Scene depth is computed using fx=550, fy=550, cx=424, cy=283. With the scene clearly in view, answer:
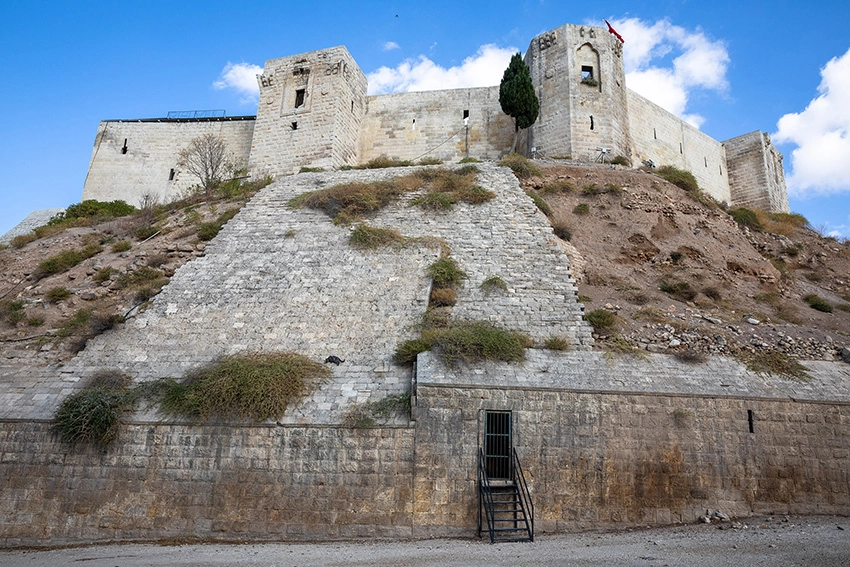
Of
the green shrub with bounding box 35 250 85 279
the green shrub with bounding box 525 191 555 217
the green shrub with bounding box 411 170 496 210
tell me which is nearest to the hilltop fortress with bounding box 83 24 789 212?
the green shrub with bounding box 525 191 555 217

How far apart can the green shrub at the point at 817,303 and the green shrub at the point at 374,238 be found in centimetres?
1078

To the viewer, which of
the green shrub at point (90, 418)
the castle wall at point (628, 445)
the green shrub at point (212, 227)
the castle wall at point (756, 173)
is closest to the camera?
the castle wall at point (628, 445)

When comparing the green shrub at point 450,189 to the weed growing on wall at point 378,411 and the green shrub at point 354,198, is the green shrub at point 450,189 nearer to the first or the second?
the green shrub at point 354,198

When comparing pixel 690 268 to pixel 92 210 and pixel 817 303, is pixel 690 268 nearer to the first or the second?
pixel 817 303

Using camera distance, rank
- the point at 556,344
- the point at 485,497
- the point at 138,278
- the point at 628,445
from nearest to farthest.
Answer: the point at 485,497 < the point at 628,445 < the point at 556,344 < the point at 138,278

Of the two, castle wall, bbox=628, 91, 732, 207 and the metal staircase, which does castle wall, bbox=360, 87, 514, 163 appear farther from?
the metal staircase

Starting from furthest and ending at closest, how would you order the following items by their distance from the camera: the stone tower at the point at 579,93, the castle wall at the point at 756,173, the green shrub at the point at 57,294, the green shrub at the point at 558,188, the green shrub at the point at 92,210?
the castle wall at the point at 756,173 → the green shrub at the point at 92,210 → the stone tower at the point at 579,93 → the green shrub at the point at 558,188 → the green shrub at the point at 57,294

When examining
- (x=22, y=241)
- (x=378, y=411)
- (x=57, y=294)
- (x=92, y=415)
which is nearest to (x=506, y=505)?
(x=378, y=411)

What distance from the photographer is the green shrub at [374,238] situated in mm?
13961

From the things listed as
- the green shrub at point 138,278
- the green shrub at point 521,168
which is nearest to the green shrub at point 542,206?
the green shrub at point 521,168

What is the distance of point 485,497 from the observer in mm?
8875

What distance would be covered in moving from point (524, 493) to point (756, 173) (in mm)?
27372

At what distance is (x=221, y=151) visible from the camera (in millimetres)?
26938

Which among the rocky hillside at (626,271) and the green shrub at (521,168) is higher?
the green shrub at (521,168)
